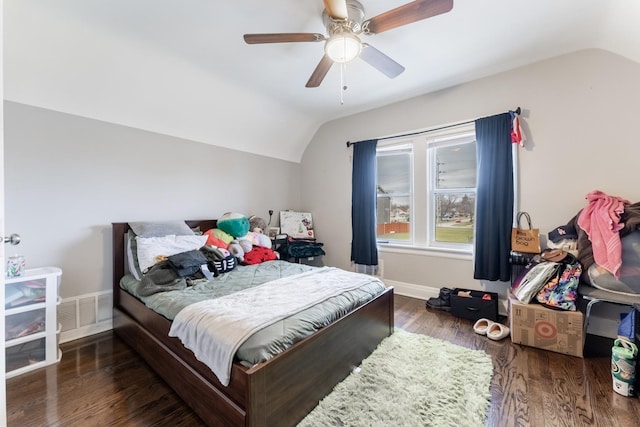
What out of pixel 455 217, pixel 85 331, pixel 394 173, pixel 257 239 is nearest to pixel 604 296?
pixel 455 217

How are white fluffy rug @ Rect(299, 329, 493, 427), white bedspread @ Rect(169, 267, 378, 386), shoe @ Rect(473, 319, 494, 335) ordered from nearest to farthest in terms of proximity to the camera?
white bedspread @ Rect(169, 267, 378, 386) → white fluffy rug @ Rect(299, 329, 493, 427) → shoe @ Rect(473, 319, 494, 335)

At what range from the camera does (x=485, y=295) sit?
9.11 feet

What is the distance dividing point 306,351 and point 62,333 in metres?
2.36

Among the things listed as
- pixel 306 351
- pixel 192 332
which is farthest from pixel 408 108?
pixel 192 332

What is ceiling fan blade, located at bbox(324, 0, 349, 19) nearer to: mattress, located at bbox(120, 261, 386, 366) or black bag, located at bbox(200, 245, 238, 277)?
mattress, located at bbox(120, 261, 386, 366)

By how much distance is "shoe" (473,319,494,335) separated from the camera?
2.46 metres

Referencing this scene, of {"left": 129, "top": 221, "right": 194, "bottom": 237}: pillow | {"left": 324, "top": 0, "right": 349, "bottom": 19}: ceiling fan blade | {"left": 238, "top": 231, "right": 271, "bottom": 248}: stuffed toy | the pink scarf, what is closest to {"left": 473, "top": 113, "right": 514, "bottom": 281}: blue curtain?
the pink scarf

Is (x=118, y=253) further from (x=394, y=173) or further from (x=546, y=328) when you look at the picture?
(x=546, y=328)

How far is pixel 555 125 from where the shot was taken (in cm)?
254

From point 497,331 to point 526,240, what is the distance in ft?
2.97

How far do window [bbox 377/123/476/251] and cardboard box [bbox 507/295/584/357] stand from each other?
1017 millimetres

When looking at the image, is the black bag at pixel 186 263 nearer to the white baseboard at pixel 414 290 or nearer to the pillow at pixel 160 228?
the pillow at pixel 160 228

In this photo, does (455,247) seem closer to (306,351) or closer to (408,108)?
(408,108)

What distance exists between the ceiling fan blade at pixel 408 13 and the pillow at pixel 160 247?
2452 millimetres
